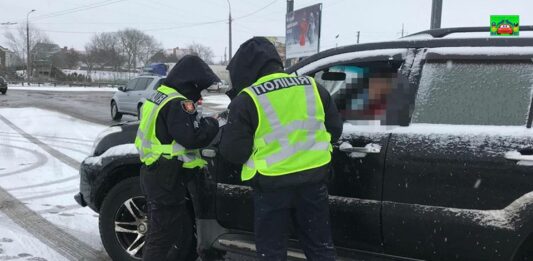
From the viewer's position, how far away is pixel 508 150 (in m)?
2.59

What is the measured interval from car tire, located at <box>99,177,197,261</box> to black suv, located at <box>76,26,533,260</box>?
64 cm

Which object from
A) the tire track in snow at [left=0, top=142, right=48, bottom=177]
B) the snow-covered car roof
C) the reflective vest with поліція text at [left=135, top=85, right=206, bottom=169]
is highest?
the snow-covered car roof

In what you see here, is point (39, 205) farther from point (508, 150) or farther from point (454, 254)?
point (508, 150)

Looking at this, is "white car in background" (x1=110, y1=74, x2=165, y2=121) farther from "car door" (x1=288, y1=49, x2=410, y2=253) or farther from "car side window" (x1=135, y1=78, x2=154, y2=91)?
"car door" (x1=288, y1=49, x2=410, y2=253)

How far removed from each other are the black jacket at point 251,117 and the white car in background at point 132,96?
1394cm

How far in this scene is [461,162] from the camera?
268 centimetres

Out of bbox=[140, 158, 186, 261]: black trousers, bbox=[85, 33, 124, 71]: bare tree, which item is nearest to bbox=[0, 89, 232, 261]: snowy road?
bbox=[140, 158, 186, 261]: black trousers

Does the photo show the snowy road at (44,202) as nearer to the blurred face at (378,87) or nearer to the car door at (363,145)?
the car door at (363,145)

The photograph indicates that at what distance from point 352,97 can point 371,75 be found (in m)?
0.20

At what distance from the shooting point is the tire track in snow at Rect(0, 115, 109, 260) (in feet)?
13.9

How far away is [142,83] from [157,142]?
14326 mm

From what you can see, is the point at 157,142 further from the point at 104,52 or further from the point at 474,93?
the point at 104,52

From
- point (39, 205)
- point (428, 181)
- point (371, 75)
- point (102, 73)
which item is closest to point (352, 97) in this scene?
point (371, 75)

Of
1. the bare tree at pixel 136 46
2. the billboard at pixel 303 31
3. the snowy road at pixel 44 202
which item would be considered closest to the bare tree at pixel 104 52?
the bare tree at pixel 136 46
